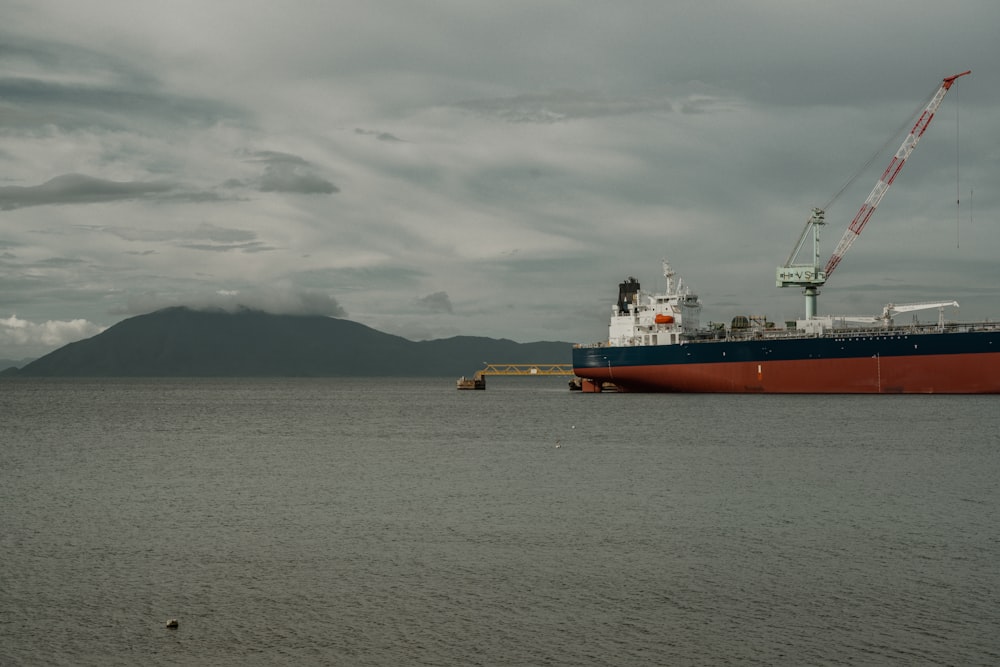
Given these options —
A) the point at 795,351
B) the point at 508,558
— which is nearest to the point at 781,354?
the point at 795,351

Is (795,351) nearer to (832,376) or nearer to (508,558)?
(832,376)

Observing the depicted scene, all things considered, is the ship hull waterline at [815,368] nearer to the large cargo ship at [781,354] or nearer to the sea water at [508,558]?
the large cargo ship at [781,354]

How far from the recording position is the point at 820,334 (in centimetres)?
9081

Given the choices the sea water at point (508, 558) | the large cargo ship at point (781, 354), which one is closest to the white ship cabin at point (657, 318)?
the large cargo ship at point (781, 354)

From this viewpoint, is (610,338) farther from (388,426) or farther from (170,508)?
(170,508)

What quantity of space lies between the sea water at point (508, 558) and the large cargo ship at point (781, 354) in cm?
3750

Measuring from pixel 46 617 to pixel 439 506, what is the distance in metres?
14.5

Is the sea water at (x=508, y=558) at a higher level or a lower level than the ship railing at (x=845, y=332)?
lower

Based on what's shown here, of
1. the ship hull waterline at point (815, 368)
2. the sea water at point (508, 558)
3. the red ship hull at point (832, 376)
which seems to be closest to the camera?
the sea water at point (508, 558)

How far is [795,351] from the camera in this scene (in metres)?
88.2

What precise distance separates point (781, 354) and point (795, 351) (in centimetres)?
142

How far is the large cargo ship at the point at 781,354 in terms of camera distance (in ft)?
269

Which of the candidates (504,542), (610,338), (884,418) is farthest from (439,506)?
(610,338)

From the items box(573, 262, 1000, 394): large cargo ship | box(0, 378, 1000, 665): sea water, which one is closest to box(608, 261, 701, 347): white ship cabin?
box(573, 262, 1000, 394): large cargo ship
